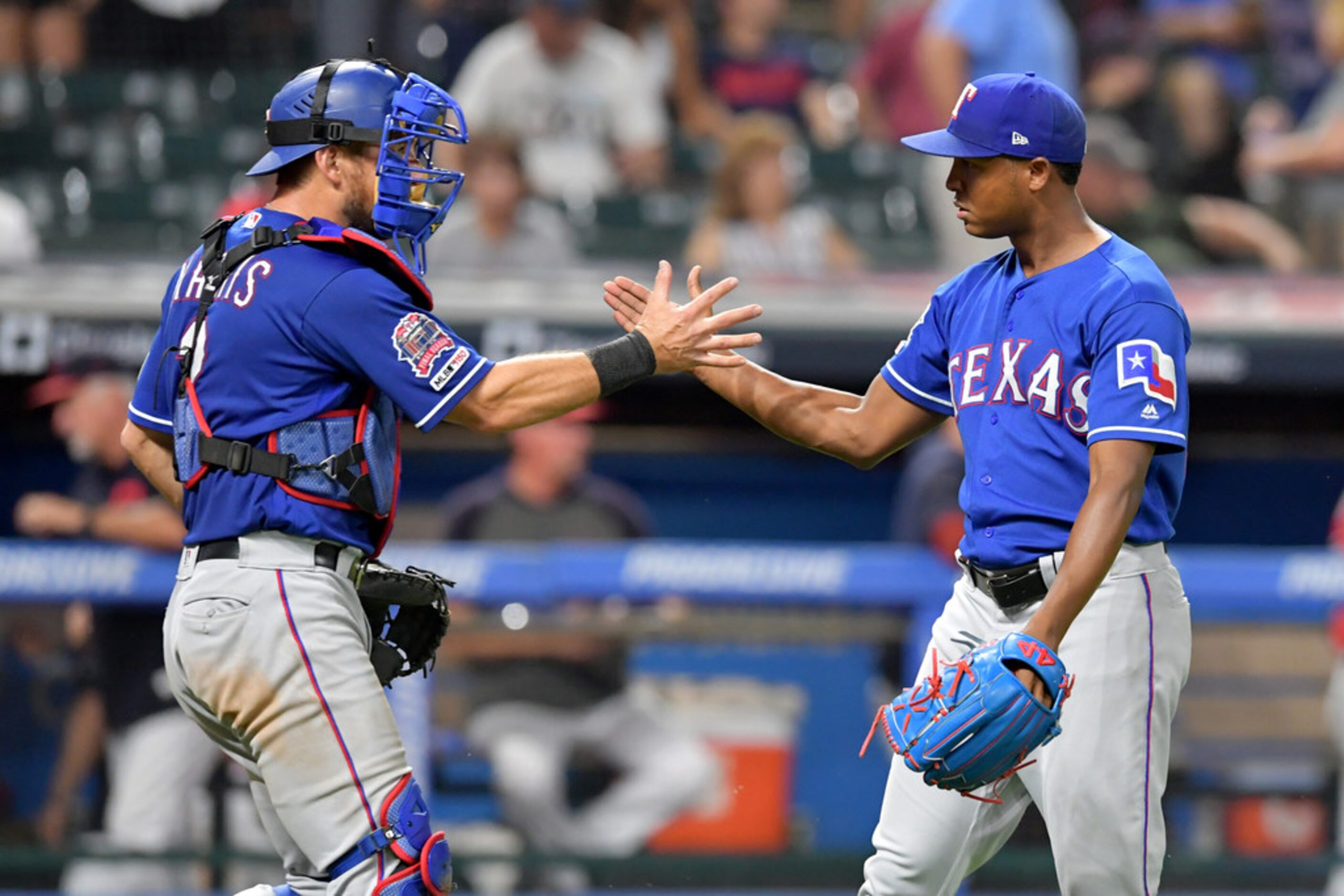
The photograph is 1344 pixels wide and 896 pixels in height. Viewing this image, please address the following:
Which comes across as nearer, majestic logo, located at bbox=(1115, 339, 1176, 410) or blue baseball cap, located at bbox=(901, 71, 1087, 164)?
majestic logo, located at bbox=(1115, 339, 1176, 410)

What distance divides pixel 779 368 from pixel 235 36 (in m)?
3.38

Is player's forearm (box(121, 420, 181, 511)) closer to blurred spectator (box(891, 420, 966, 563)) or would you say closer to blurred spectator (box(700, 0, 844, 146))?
blurred spectator (box(891, 420, 966, 563))

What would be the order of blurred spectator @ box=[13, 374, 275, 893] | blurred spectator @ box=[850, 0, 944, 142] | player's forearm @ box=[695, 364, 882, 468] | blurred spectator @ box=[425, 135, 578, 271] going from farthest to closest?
blurred spectator @ box=[850, 0, 944, 142]
blurred spectator @ box=[425, 135, 578, 271]
blurred spectator @ box=[13, 374, 275, 893]
player's forearm @ box=[695, 364, 882, 468]

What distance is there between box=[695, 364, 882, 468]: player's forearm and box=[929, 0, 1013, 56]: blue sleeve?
413 centimetres

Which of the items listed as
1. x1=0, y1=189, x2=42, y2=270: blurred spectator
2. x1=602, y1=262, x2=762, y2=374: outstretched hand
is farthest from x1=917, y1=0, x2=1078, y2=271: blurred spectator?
x1=602, y1=262, x2=762, y2=374: outstretched hand

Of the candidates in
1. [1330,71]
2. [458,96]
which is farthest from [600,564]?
[1330,71]

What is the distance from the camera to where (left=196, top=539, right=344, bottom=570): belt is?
10.9ft

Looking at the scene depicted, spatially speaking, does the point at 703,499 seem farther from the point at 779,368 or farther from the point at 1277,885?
the point at 1277,885

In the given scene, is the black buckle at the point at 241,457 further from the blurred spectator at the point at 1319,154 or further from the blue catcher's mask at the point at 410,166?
the blurred spectator at the point at 1319,154

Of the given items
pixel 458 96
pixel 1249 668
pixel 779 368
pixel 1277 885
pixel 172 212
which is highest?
pixel 458 96

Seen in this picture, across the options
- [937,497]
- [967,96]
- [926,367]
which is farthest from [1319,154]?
[967,96]

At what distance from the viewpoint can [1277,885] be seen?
20.5 ft

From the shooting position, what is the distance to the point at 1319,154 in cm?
846

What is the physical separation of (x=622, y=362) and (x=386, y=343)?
478 mm
